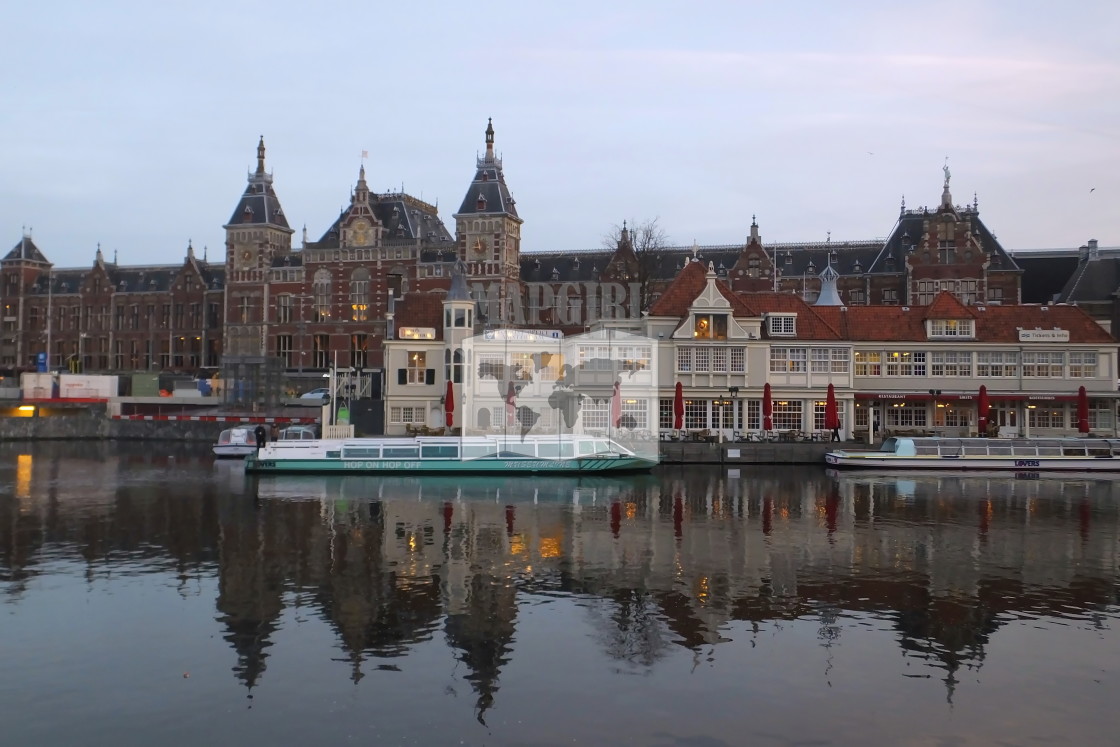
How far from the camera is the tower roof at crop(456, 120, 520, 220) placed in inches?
3733

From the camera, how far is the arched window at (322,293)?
99.3 m

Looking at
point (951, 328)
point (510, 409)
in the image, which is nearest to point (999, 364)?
point (951, 328)

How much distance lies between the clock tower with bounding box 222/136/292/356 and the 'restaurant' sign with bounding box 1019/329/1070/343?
70724mm

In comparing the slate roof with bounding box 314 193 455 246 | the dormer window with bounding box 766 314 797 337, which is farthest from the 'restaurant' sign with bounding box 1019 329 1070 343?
the slate roof with bounding box 314 193 455 246

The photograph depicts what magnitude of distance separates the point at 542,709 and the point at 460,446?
33538 mm

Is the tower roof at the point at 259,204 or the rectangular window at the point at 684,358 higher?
the tower roof at the point at 259,204

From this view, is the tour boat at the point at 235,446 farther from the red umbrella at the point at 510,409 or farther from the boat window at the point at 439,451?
the red umbrella at the point at 510,409

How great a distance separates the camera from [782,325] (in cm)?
6291

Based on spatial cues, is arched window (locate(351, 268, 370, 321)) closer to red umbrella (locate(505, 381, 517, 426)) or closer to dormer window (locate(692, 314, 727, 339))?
red umbrella (locate(505, 381, 517, 426))

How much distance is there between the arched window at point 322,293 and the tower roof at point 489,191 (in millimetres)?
15565

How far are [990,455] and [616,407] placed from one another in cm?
2075

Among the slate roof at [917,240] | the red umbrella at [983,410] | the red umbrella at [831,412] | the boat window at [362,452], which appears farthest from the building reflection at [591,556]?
the slate roof at [917,240]

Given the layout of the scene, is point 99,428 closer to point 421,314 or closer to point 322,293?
point 322,293

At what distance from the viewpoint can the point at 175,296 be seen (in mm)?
114688
